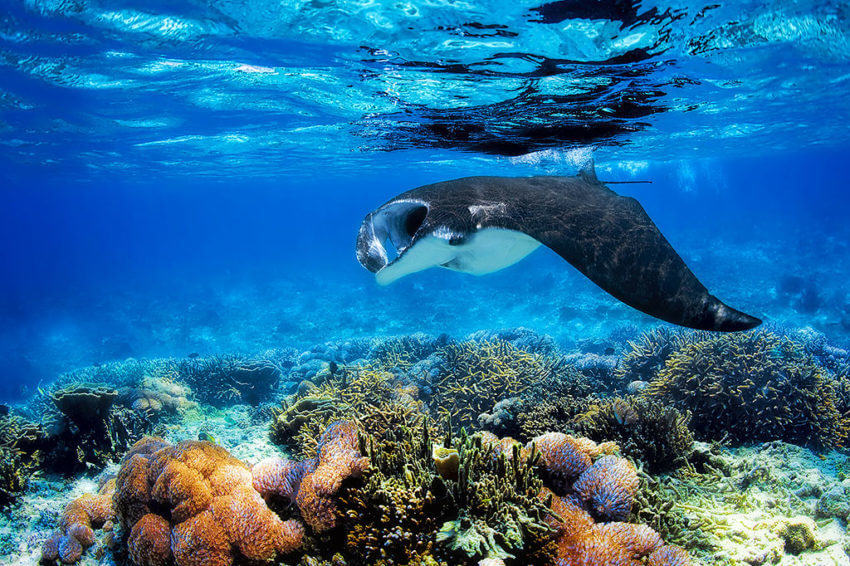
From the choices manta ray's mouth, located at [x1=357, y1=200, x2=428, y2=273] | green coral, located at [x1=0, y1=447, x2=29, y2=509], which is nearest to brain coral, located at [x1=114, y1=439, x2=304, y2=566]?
manta ray's mouth, located at [x1=357, y1=200, x2=428, y2=273]

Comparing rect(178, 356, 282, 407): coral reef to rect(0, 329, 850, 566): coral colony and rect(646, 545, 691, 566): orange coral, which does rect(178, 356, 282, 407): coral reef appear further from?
rect(646, 545, 691, 566): orange coral

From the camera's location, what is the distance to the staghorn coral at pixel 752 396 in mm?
5426

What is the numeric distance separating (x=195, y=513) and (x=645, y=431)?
4597 mm

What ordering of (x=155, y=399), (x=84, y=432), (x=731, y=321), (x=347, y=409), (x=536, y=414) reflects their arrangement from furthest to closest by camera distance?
(x=155, y=399) → (x=84, y=432) → (x=347, y=409) → (x=536, y=414) → (x=731, y=321)

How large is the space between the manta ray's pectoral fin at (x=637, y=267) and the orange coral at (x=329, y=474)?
2.29 m

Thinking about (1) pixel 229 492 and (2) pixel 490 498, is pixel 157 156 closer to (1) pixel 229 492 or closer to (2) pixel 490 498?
(1) pixel 229 492

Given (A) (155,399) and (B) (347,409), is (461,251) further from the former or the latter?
(A) (155,399)

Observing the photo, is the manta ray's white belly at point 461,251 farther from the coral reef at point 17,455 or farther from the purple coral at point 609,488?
the coral reef at point 17,455

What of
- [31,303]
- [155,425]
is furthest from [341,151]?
[31,303]

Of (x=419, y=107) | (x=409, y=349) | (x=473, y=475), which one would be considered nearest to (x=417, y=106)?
(x=419, y=107)

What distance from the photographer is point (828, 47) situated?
10.4 meters

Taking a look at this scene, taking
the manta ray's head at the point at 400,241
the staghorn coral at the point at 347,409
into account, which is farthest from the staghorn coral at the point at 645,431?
the manta ray's head at the point at 400,241

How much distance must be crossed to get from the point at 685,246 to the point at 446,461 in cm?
4015

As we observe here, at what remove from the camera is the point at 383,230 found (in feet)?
15.7
